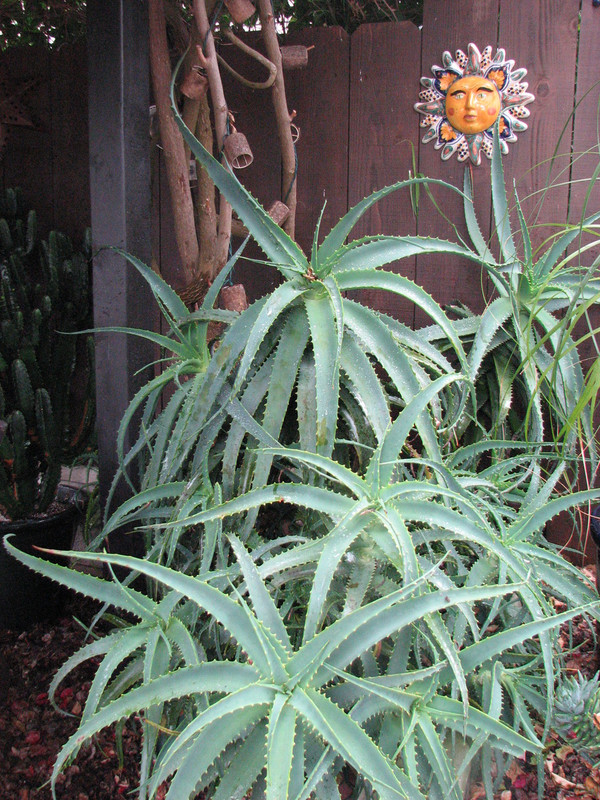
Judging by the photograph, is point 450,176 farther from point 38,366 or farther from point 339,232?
point 38,366

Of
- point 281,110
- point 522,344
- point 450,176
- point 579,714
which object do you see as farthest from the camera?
point 450,176

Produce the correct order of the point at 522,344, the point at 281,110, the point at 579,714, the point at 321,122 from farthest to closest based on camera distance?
the point at 321,122
the point at 281,110
the point at 522,344
the point at 579,714

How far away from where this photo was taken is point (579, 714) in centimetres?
109

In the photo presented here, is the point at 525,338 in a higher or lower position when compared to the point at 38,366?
higher

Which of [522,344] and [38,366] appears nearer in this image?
[522,344]

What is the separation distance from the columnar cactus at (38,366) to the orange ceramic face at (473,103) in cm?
123

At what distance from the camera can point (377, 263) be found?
1131 mm

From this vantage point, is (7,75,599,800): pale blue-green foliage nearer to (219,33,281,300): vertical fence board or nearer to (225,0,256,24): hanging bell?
(225,0,256,24): hanging bell

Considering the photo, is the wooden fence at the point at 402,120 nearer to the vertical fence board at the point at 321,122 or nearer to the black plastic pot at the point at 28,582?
the vertical fence board at the point at 321,122

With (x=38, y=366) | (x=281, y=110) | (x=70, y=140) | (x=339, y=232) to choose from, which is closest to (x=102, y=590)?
(x=339, y=232)

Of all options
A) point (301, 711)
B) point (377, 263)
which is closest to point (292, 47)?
point (377, 263)

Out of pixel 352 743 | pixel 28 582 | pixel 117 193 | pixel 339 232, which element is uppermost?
pixel 117 193

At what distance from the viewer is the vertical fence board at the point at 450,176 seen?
5.61ft

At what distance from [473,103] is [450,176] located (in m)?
0.20
